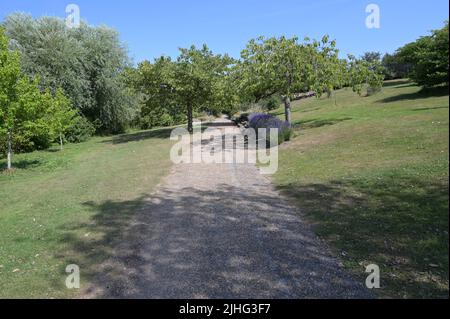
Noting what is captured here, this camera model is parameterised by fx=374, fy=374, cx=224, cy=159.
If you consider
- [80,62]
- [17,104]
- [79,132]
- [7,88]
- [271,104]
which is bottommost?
[79,132]

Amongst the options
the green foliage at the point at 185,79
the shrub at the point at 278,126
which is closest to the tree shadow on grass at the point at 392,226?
the shrub at the point at 278,126

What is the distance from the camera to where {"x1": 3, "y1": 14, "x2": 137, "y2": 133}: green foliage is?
92.4 ft

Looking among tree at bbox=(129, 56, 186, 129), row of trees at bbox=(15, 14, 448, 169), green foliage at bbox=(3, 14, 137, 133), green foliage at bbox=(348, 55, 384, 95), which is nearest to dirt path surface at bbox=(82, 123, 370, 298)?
row of trees at bbox=(15, 14, 448, 169)

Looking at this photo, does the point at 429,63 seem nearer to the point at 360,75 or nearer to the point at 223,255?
the point at 360,75

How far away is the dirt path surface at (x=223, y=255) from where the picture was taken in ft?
14.5

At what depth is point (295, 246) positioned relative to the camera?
556cm

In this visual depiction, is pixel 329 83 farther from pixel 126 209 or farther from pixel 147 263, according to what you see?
pixel 147 263

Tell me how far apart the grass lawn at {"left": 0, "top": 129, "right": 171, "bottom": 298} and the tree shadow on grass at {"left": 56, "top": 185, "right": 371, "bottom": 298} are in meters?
0.06

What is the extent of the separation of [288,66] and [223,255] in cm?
1433

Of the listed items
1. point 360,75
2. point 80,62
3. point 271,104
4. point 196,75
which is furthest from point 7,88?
point 271,104

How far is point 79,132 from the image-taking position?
30453mm

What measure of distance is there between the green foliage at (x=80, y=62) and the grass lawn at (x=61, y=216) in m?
15.0

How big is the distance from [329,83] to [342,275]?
1456 centimetres

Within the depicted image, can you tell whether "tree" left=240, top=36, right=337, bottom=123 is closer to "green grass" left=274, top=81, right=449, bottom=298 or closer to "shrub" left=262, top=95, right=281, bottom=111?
"green grass" left=274, top=81, right=449, bottom=298
